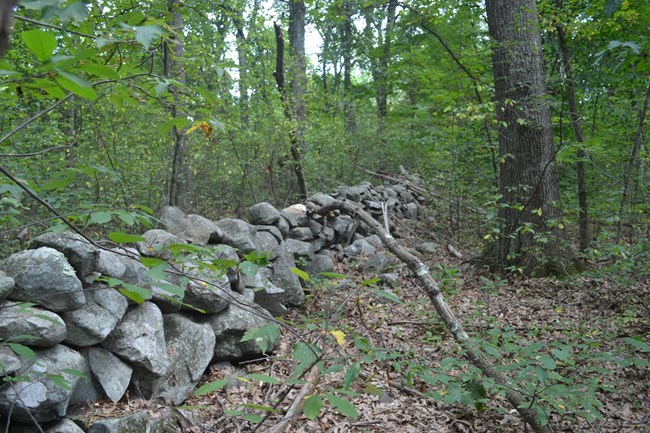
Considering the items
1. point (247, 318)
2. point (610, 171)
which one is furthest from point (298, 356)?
point (610, 171)

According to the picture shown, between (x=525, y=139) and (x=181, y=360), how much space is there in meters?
5.02

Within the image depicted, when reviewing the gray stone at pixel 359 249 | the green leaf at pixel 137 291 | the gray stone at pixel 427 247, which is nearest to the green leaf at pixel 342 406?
the green leaf at pixel 137 291

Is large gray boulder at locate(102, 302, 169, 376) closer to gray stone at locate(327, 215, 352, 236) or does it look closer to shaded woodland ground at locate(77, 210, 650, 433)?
shaded woodland ground at locate(77, 210, 650, 433)

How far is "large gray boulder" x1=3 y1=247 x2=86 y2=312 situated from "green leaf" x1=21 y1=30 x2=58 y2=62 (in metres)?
2.24

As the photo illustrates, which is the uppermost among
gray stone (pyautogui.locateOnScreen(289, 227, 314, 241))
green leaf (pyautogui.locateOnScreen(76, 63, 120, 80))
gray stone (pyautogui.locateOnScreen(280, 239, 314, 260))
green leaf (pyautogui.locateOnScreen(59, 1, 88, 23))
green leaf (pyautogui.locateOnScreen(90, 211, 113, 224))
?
green leaf (pyautogui.locateOnScreen(59, 1, 88, 23))

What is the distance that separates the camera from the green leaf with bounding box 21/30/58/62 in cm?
100

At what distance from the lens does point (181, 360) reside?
3.65 m

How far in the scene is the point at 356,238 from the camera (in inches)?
320

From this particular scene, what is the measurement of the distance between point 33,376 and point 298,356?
1.91 m

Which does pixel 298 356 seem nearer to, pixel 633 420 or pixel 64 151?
pixel 633 420

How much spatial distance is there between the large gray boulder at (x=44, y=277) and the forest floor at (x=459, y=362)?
3.95 feet

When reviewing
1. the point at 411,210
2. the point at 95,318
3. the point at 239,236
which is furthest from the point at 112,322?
the point at 411,210

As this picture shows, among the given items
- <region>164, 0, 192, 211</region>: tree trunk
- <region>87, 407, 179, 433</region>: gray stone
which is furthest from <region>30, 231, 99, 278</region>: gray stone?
<region>164, 0, 192, 211</region>: tree trunk

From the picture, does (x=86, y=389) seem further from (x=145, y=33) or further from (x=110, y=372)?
(x=145, y=33)
